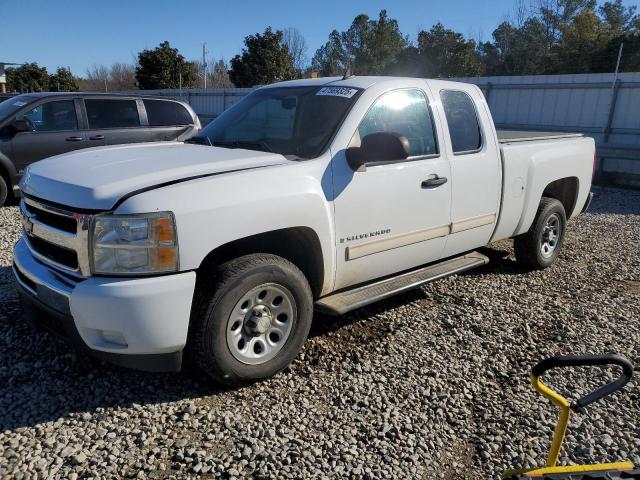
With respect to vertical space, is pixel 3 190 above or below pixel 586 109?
below

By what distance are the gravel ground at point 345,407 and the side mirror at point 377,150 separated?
140cm

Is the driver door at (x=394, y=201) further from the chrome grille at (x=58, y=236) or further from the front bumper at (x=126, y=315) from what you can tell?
the chrome grille at (x=58, y=236)

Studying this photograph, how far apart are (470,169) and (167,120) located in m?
6.35

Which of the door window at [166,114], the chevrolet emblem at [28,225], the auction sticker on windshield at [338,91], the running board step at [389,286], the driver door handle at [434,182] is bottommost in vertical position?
the running board step at [389,286]

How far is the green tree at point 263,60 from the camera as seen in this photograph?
30.5 metres

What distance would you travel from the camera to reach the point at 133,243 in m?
2.66

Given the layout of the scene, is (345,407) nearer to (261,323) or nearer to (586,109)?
(261,323)

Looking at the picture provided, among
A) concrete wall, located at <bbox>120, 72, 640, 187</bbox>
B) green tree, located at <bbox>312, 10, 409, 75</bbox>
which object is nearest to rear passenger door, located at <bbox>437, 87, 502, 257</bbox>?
concrete wall, located at <bbox>120, 72, 640, 187</bbox>

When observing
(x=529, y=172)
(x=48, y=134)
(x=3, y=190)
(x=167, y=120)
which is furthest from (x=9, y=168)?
(x=529, y=172)

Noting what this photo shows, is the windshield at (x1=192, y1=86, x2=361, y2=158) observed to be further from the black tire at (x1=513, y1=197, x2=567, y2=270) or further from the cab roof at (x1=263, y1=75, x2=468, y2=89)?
the black tire at (x1=513, y1=197, x2=567, y2=270)

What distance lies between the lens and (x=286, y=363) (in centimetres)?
333

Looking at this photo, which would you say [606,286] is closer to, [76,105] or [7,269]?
[7,269]

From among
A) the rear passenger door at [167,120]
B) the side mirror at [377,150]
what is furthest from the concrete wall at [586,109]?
the side mirror at [377,150]

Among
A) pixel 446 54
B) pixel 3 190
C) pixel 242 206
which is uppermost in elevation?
pixel 446 54
